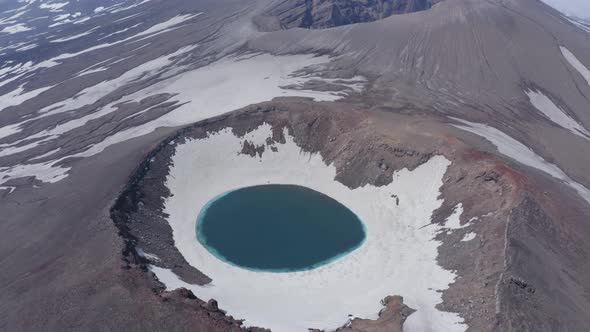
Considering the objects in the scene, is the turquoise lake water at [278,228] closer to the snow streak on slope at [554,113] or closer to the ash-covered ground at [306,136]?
the ash-covered ground at [306,136]

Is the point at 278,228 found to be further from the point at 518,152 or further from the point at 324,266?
the point at 518,152

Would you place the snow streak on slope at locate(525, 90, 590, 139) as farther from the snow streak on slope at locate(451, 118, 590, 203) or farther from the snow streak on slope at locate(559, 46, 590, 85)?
the snow streak on slope at locate(451, 118, 590, 203)

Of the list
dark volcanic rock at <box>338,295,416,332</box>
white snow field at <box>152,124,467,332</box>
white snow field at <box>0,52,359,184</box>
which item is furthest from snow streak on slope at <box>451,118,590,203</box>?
dark volcanic rock at <box>338,295,416,332</box>

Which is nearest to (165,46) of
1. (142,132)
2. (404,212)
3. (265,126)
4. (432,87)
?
(142,132)

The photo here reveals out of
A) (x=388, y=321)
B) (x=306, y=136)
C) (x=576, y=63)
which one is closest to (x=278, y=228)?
(x=306, y=136)

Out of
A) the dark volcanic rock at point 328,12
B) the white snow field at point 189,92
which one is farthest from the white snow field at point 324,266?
the dark volcanic rock at point 328,12
